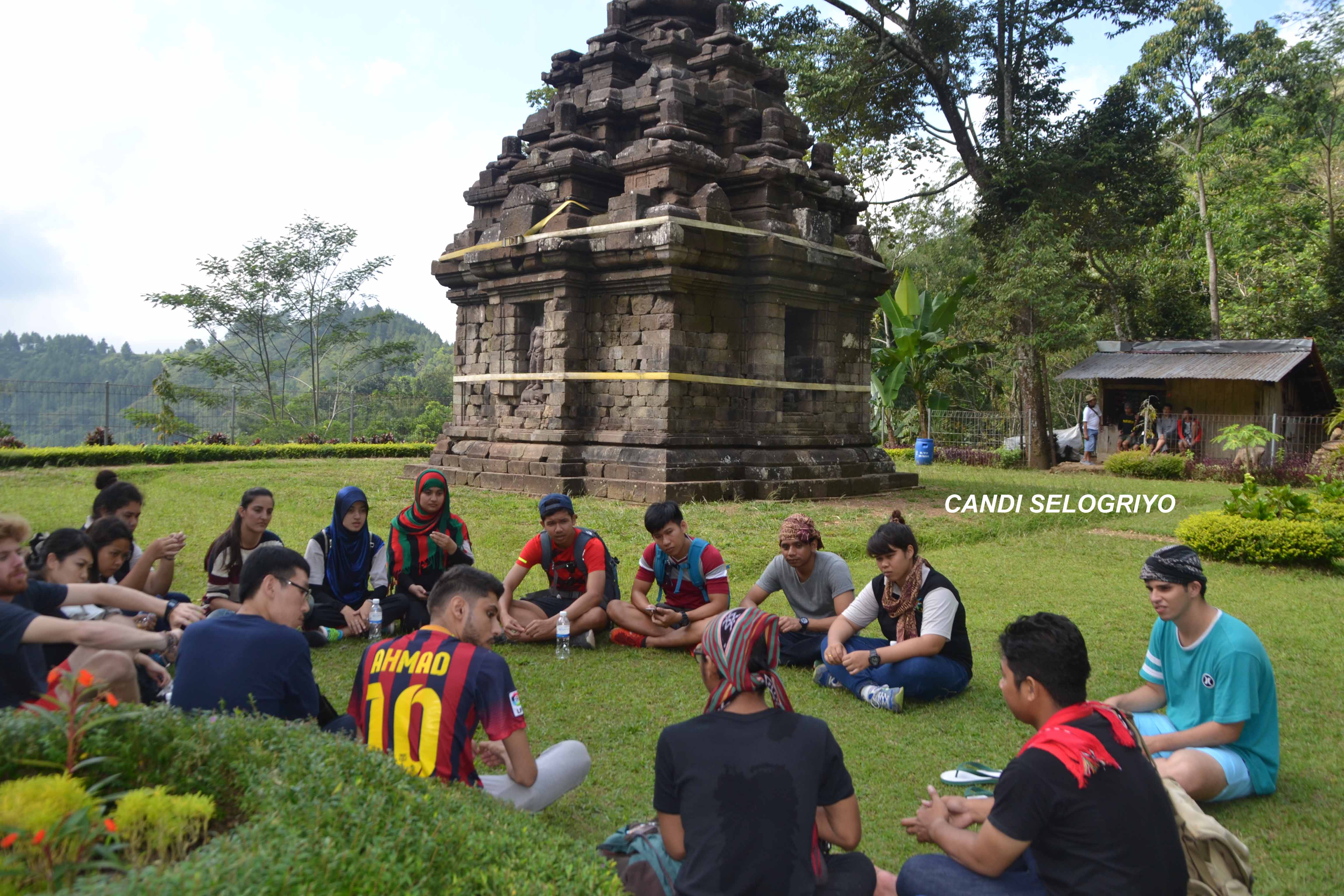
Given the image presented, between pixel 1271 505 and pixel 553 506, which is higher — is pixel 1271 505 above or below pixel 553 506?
below

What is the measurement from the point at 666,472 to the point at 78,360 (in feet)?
228

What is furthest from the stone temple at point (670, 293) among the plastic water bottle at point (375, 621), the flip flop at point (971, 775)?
the flip flop at point (971, 775)

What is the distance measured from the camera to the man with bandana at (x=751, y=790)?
96.7 inches

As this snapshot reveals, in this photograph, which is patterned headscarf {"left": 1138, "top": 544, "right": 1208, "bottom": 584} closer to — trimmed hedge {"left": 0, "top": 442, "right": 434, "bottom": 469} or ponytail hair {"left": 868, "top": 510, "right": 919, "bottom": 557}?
ponytail hair {"left": 868, "top": 510, "right": 919, "bottom": 557}

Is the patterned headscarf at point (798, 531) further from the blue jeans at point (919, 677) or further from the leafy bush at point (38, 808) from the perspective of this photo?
the leafy bush at point (38, 808)

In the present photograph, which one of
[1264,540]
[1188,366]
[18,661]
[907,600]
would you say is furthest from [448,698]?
[1188,366]

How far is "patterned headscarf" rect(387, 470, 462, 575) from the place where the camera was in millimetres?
6633

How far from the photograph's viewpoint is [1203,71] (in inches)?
998

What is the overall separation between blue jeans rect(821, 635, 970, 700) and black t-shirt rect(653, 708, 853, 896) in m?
2.64

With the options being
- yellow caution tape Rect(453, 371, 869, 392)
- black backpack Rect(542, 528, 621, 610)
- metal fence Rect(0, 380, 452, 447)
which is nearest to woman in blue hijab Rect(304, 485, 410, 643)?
black backpack Rect(542, 528, 621, 610)

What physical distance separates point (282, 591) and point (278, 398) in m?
35.6

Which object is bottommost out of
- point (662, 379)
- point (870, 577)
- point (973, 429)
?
point (870, 577)

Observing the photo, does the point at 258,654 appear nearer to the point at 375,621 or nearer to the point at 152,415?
the point at 375,621

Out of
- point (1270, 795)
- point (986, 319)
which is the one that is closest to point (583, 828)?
point (1270, 795)
